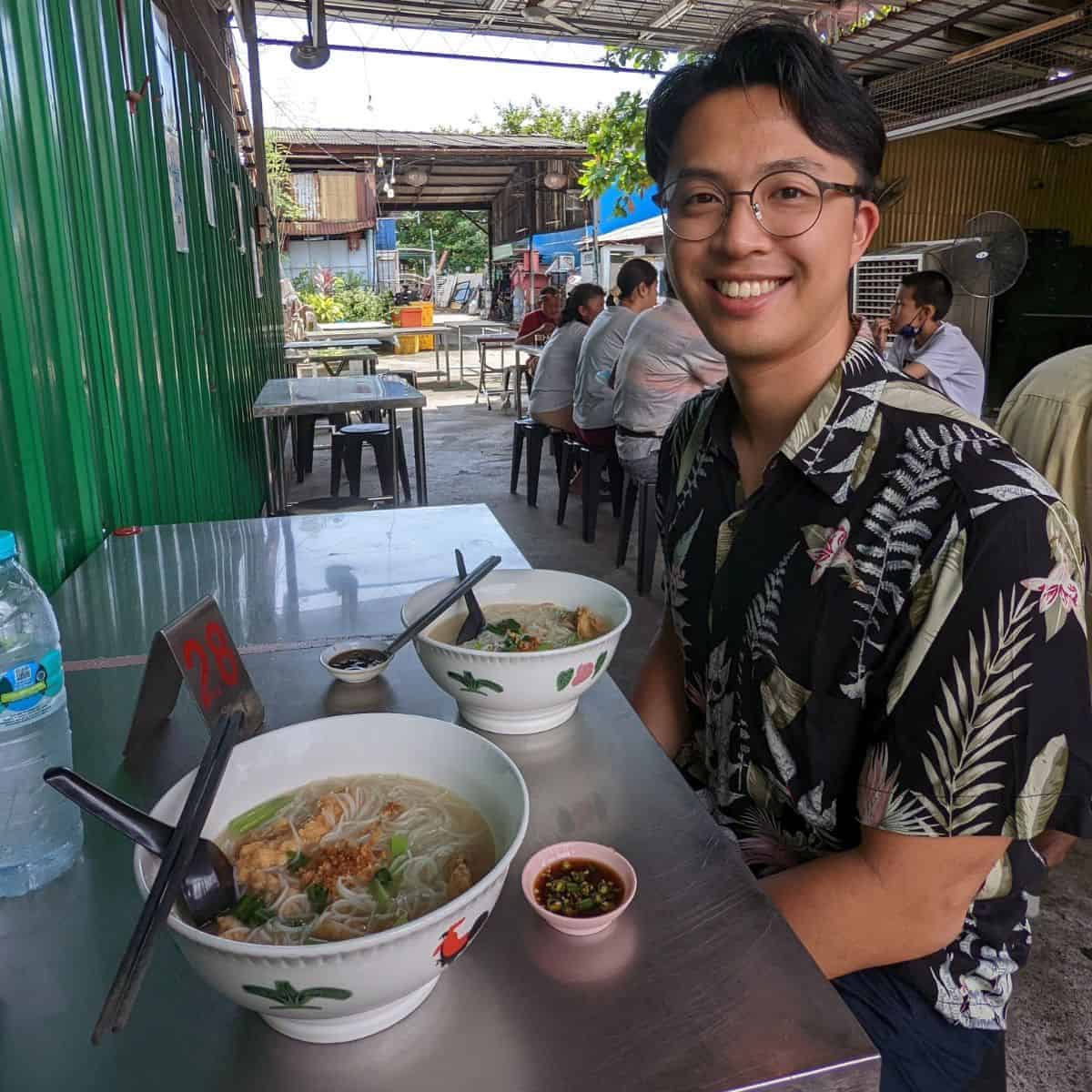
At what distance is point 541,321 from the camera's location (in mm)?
10117

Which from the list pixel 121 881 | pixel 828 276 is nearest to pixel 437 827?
pixel 121 881

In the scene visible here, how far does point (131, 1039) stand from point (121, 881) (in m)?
0.24

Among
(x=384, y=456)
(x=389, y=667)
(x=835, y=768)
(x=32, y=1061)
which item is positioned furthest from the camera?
(x=384, y=456)

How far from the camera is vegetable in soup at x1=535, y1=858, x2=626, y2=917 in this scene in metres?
0.86

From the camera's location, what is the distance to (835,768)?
1.19 metres

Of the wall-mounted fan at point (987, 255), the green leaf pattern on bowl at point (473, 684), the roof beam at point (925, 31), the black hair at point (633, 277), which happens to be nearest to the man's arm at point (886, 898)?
the green leaf pattern on bowl at point (473, 684)

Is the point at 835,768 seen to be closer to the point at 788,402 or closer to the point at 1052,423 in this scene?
the point at 788,402

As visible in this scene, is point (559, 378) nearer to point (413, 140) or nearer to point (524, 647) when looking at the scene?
point (524, 647)

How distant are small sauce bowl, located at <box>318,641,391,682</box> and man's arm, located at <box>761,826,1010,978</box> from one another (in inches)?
27.6

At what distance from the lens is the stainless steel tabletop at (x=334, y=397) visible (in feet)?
16.5

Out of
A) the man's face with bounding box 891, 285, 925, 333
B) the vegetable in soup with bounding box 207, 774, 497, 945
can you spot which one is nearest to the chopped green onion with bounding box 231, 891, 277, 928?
the vegetable in soup with bounding box 207, 774, 497, 945

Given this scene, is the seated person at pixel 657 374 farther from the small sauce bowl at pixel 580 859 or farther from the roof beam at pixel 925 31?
the small sauce bowl at pixel 580 859

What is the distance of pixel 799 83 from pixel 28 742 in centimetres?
130

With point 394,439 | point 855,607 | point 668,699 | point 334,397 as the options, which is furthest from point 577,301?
point 855,607
